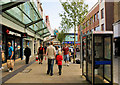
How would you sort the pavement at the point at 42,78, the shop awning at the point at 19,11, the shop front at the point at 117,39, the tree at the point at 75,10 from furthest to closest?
the shop front at the point at 117,39, the tree at the point at 75,10, the shop awning at the point at 19,11, the pavement at the point at 42,78

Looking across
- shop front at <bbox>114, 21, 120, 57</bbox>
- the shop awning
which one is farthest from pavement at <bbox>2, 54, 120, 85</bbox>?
shop front at <bbox>114, 21, 120, 57</bbox>

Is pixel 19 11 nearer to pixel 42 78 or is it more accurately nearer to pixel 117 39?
pixel 42 78

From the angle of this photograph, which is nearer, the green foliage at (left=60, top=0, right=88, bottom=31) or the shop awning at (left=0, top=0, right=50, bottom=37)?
the shop awning at (left=0, top=0, right=50, bottom=37)

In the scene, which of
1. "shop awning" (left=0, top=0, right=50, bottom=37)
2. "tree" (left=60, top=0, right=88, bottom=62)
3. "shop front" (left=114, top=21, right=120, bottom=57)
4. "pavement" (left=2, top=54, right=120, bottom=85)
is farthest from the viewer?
"shop front" (left=114, top=21, right=120, bottom=57)

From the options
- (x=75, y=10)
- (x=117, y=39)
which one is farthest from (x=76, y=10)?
(x=117, y=39)

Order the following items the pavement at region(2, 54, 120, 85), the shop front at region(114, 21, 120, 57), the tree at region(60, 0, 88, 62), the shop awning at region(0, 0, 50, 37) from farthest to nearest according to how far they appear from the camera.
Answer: the shop front at region(114, 21, 120, 57) → the tree at region(60, 0, 88, 62) → the shop awning at region(0, 0, 50, 37) → the pavement at region(2, 54, 120, 85)

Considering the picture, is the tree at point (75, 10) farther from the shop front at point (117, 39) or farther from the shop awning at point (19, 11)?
the shop front at point (117, 39)

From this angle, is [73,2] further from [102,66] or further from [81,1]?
[102,66]

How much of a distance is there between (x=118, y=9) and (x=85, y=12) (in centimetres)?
1736

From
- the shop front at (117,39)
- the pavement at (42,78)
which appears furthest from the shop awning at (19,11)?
the shop front at (117,39)

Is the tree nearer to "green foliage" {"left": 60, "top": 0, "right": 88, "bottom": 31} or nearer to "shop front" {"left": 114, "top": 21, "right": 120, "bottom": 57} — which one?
"green foliage" {"left": 60, "top": 0, "right": 88, "bottom": 31}

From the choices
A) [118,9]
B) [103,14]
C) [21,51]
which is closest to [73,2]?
[21,51]

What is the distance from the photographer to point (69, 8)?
46.7ft

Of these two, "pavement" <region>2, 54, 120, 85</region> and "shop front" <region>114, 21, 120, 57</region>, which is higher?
"shop front" <region>114, 21, 120, 57</region>
